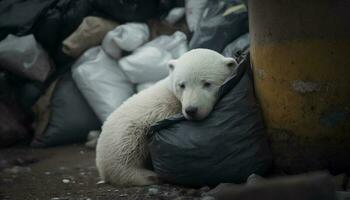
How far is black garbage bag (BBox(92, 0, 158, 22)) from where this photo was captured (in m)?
5.45

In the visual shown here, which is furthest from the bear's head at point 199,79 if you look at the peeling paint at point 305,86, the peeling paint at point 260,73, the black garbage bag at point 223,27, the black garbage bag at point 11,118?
the black garbage bag at point 11,118

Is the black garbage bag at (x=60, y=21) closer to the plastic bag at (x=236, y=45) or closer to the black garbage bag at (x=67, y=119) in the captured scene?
the black garbage bag at (x=67, y=119)

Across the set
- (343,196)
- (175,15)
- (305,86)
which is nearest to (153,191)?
(305,86)

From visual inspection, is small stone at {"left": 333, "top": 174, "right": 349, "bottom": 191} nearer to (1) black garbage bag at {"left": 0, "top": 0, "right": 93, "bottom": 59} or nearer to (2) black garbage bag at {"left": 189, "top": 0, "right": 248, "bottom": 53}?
(2) black garbage bag at {"left": 189, "top": 0, "right": 248, "bottom": 53}

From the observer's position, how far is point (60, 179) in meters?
4.12

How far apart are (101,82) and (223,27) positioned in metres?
1.41

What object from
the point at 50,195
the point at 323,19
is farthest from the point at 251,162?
the point at 50,195

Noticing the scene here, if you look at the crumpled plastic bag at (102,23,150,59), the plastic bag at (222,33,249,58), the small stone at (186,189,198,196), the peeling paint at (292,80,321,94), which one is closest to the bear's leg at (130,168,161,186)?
the small stone at (186,189,198,196)

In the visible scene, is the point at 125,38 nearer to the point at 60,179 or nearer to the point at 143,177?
the point at 60,179

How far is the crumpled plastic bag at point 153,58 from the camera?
519 cm

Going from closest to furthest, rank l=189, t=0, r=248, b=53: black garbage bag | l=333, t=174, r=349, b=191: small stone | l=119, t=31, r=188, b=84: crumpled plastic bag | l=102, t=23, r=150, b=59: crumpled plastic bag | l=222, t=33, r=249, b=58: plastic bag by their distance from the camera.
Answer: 1. l=333, t=174, r=349, b=191: small stone
2. l=222, t=33, r=249, b=58: plastic bag
3. l=189, t=0, r=248, b=53: black garbage bag
4. l=119, t=31, r=188, b=84: crumpled plastic bag
5. l=102, t=23, r=150, b=59: crumpled plastic bag

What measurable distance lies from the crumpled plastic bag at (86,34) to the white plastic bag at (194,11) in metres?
0.81

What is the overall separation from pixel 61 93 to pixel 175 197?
293cm

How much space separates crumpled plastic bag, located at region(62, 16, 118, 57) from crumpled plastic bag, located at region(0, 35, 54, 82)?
0.27 m
